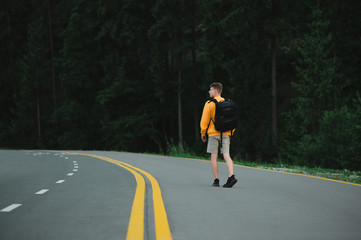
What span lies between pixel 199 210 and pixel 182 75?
41512mm

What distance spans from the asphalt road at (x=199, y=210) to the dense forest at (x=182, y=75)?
1396 cm

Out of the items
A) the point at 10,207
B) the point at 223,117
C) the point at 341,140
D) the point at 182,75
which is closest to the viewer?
the point at 10,207

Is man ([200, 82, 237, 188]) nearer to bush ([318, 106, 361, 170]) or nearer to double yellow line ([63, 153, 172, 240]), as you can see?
double yellow line ([63, 153, 172, 240])

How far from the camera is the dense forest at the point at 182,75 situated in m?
27.6

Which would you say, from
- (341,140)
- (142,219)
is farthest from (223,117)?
(341,140)

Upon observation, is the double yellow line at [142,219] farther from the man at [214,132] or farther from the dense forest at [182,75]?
the dense forest at [182,75]

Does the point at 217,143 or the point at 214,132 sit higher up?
the point at 214,132

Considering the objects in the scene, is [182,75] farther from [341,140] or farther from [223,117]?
[223,117]

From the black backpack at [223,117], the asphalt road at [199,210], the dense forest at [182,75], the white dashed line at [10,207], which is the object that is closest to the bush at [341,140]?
the dense forest at [182,75]

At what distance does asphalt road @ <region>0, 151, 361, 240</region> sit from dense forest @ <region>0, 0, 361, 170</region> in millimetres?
13962

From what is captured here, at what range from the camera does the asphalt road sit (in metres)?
5.33

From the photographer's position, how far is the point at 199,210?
679 centimetres

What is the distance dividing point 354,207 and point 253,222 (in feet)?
6.67

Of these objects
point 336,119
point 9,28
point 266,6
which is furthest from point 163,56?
point 9,28
